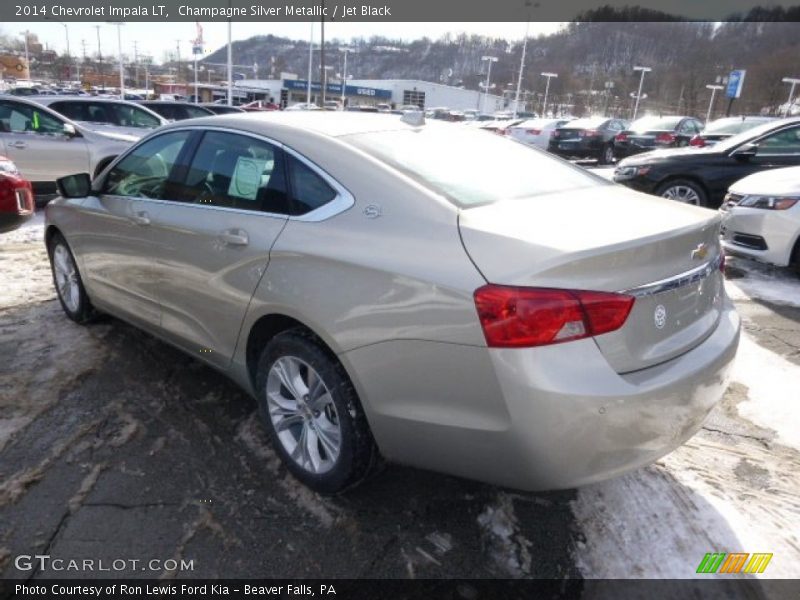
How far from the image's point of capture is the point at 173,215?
10.6ft

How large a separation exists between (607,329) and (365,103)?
95387 mm

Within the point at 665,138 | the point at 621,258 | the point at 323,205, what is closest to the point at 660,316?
the point at 621,258

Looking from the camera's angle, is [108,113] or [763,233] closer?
[763,233]

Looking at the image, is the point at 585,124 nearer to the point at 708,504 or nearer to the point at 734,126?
the point at 734,126

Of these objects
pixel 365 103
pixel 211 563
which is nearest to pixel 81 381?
pixel 211 563

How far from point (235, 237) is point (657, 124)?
17806 mm

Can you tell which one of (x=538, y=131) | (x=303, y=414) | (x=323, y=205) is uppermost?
(x=323, y=205)

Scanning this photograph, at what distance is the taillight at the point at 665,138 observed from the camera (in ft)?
55.0

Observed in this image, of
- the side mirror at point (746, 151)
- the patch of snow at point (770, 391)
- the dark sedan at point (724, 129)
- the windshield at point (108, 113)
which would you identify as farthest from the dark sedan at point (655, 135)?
the patch of snow at point (770, 391)

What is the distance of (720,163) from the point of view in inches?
314

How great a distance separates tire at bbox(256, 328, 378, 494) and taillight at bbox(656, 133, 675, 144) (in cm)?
1682

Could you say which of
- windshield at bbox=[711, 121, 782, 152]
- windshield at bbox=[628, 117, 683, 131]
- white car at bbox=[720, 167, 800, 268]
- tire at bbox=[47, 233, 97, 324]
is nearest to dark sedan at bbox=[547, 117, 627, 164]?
windshield at bbox=[628, 117, 683, 131]

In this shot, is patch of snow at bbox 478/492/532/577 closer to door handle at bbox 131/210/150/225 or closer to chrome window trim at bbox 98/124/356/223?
chrome window trim at bbox 98/124/356/223

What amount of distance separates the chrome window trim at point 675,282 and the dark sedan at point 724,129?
10.7 m
